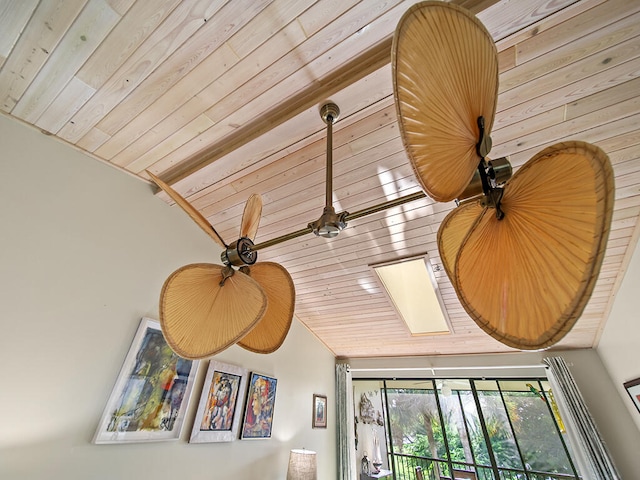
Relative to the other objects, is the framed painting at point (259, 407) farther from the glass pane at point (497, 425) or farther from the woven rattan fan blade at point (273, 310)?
the glass pane at point (497, 425)

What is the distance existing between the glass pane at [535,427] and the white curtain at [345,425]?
7.54ft

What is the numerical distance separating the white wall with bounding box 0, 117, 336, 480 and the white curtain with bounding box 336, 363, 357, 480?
6.35 ft

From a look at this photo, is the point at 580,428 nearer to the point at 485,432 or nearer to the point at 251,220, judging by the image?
the point at 485,432

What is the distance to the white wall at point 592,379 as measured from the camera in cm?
254

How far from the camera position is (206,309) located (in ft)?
2.80

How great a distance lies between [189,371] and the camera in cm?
203

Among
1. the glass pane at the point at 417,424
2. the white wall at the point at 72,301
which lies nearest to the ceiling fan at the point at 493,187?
the white wall at the point at 72,301

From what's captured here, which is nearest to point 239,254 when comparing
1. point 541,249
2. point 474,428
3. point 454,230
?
point 454,230

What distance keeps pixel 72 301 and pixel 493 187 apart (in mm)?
2077

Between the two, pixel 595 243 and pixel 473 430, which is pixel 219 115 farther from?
pixel 473 430

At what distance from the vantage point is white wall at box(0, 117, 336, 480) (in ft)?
4.33

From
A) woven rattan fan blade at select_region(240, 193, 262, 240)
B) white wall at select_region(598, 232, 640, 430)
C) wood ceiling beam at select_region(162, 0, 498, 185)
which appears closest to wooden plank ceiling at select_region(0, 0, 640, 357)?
wood ceiling beam at select_region(162, 0, 498, 185)

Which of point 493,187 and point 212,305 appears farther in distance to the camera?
point 212,305

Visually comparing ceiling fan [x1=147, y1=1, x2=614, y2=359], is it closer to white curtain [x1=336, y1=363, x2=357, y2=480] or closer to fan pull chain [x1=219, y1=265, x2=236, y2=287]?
fan pull chain [x1=219, y1=265, x2=236, y2=287]
